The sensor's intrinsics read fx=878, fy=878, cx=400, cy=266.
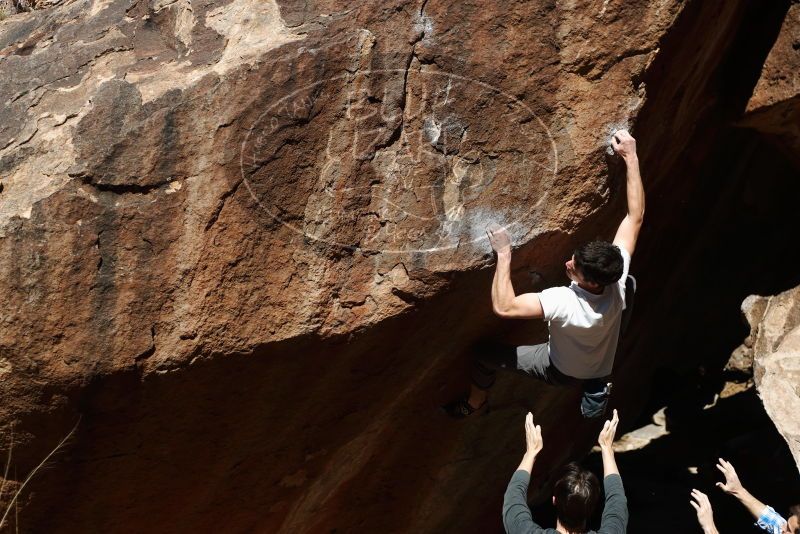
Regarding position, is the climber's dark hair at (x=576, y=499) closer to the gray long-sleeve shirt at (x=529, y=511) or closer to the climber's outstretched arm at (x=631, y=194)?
the gray long-sleeve shirt at (x=529, y=511)

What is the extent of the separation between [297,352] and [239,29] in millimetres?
1161

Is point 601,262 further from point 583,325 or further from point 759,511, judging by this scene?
point 759,511

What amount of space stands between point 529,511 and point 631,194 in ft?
3.95

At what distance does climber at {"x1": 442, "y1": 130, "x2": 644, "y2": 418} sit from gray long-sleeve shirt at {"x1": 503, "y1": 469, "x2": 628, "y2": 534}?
→ 0.49 m

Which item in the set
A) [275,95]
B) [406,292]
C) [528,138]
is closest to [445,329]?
[406,292]

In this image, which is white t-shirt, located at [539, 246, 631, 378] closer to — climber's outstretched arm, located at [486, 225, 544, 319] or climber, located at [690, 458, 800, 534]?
climber's outstretched arm, located at [486, 225, 544, 319]

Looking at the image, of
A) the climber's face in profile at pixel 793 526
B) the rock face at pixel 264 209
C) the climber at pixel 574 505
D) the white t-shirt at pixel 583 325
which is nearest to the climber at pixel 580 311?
the white t-shirt at pixel 583 325

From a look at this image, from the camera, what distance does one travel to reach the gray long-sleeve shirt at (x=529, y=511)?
2764mm

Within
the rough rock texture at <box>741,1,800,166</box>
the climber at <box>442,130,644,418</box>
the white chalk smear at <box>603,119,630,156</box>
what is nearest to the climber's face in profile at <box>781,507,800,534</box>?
the climber at <box>442,130,644,418</box>

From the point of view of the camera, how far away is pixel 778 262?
18.8ft

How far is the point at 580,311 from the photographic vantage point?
10.1ft

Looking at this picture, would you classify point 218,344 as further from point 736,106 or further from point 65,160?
point 736,106

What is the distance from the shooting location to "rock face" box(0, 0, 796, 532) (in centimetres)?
287

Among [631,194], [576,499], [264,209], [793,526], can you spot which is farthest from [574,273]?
[793,526]
